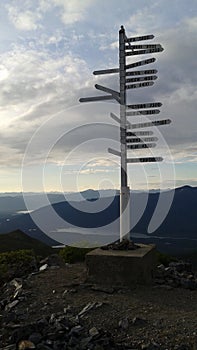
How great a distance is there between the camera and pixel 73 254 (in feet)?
50.2

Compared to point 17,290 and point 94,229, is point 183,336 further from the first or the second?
point 94,229

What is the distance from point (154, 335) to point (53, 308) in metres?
2.68

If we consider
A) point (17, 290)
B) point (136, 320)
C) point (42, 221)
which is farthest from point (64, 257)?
point (136, 320)

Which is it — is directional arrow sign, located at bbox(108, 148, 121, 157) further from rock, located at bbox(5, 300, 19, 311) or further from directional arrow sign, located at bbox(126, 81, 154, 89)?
rock, located at bbox(5, 300, 19, 311)

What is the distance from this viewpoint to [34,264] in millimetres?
13812

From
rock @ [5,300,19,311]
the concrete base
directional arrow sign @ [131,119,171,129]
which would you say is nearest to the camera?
rock @ [5,300,19,311]

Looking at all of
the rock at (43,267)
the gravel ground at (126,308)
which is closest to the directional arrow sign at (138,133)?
A: the gravel ground at (126,308)

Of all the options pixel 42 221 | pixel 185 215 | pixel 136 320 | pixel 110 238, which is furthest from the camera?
pixel 185 215

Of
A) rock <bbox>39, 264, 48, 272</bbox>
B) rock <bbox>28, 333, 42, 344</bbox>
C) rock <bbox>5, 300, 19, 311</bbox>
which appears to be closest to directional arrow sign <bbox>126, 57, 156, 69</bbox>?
rock <bbox>39, 264, 48, 272</bbox>

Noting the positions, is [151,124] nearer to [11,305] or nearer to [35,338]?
[11,305]

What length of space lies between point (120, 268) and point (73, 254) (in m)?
4.80

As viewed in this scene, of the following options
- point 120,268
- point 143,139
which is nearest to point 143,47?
point 143,139

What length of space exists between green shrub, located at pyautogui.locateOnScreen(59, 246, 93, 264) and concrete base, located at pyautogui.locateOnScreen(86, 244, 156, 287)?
394 centimetres

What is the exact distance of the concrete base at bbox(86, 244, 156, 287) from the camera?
10695mm
